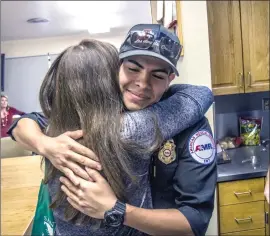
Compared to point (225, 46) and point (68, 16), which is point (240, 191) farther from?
point (68, 16)

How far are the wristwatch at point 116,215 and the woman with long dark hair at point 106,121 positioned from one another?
4 cm

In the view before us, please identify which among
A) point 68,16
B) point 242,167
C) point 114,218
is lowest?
point 242,167

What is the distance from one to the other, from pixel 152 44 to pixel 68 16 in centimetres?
411

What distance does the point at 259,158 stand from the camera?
7.25 feet

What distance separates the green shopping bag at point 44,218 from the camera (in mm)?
1000

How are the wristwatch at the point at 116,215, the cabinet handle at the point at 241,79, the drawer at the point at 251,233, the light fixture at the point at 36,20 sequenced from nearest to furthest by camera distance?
the wristwatch at the point at 116,215 < the drawer at the point at 251,233 < the cabinet handle at the point at 241,79 < the light fixture at the point at 36,20

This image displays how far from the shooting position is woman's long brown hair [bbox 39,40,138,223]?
71 centimetres

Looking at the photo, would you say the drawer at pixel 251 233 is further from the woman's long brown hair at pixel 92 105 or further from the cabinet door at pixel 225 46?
the woman's long brown hair at pixel 92 105

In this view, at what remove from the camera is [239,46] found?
227 centimetres

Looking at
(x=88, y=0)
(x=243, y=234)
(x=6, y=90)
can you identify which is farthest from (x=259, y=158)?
(x=6, y=90)

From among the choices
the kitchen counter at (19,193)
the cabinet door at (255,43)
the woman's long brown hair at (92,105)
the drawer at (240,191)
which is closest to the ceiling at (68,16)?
the cabinet door at (255,43)

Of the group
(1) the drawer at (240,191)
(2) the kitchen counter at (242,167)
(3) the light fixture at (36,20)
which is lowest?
(1) the drawer at (240,191)

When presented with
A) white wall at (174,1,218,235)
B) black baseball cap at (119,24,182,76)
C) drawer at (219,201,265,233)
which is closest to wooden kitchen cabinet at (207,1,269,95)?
white wall at (174,1,218,235)

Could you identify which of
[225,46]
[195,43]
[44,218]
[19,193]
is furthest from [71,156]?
[225,46]
